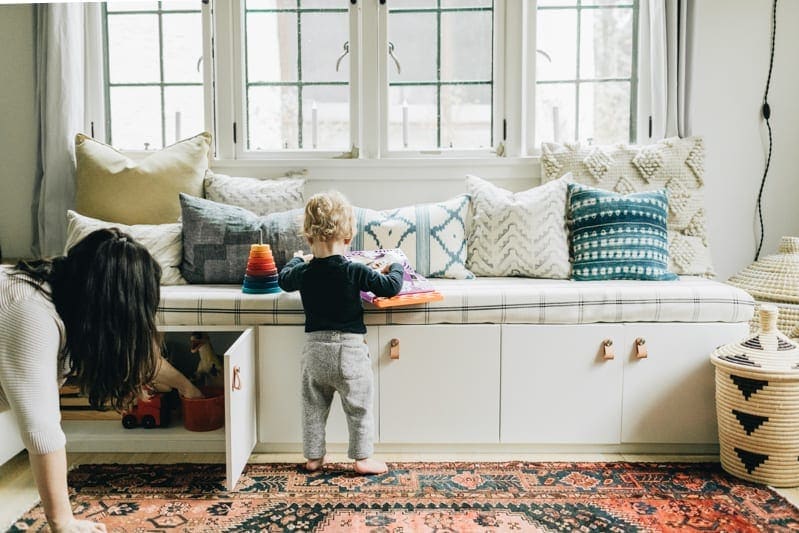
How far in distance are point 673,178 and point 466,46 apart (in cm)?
111

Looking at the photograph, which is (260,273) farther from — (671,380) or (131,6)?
(131,6)

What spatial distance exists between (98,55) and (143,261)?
83.1 inches

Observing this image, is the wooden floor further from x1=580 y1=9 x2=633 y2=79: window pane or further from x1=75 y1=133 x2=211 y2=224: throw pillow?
x1=580 y1=9 x2=633 y2=79: window pane

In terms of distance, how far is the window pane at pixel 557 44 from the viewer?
306cm

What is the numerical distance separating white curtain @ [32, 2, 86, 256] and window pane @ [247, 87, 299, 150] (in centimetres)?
76

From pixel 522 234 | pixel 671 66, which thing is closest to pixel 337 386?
pixel 522 234

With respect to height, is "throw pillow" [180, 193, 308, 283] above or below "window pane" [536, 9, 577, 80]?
below

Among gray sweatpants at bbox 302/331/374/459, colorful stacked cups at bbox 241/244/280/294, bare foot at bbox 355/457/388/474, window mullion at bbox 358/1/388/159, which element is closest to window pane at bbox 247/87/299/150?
window mullion at bbox 358/1/388/159

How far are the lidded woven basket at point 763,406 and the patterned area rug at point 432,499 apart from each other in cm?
9

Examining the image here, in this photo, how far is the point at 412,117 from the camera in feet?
10.2

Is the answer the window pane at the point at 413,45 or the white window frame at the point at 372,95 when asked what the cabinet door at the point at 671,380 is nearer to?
the white window frame at the point at 372,95

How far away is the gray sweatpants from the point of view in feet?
6.73

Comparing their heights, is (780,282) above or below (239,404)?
above

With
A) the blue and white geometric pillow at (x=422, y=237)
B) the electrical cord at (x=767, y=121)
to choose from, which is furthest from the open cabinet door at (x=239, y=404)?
the electrical cord at (x=767, y=121)
